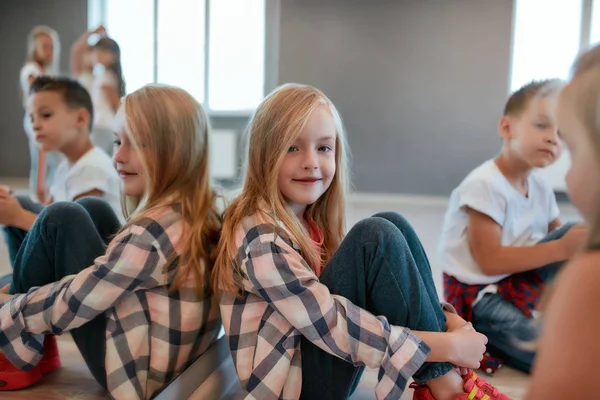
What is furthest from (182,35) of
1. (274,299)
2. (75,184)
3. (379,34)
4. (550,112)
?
(274,299)

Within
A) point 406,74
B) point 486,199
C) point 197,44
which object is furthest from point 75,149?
point 197,44

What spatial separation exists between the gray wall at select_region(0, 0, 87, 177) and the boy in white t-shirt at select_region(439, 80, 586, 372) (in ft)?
14.3

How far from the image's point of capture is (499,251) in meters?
1.22

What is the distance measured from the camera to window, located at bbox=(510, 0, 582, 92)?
3844 millimetres

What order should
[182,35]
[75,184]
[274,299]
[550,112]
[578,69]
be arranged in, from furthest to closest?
[182,35]
[75,184]
[550,112]
[274,299]
[578,69]

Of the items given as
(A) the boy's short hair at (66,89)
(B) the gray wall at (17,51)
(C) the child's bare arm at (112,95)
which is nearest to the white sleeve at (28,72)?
(C) the child's bare arm at (112,95)

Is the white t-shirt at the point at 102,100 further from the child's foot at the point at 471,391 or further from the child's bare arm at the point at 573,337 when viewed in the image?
the child's bare arm at the point at 573,337

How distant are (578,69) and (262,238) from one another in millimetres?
494

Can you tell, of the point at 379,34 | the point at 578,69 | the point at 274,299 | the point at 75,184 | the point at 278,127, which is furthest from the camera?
the point at 379,34

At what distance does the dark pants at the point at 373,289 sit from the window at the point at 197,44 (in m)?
3.82

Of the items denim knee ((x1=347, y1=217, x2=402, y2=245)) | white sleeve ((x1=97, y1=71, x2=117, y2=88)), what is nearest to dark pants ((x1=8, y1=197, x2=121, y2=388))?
denim knee ((x1=347, y1=217, x2=402, y2=245))

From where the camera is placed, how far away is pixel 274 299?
830mm

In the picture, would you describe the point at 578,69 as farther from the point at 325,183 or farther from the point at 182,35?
the point at 182,35

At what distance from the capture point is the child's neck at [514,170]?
4.25 ft
